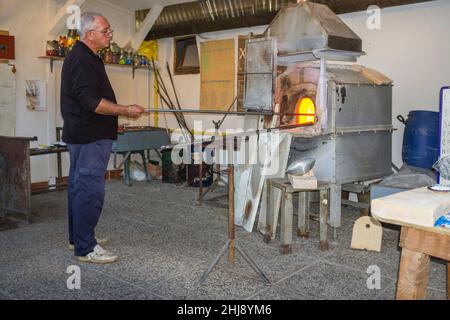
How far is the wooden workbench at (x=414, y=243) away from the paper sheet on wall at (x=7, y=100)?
5.06m

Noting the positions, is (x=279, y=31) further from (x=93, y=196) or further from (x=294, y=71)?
(x=93, y=196)

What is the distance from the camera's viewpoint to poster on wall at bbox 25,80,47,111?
5785 millimetres

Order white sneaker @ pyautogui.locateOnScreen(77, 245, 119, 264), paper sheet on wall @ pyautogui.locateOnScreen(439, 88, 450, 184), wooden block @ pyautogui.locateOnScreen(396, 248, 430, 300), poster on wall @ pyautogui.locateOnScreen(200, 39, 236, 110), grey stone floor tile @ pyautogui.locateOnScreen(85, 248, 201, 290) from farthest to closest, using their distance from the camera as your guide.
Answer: poster on wall @ pyautogui.locateOnScreen(200, 39, 236, 110) < paper sheet on wall @ pyautogui.locateOnScreen(439, 88, 450, 184) < white sneaker @ pyautogui.locateOnScreen(77, 245, 119, 264) < grey stone floor tile @ pyautogui.locateOnScreen(85, 248, 201, 290) < wooden block @ pyautogui.locateOnScreen(396, 248, 430, 300)

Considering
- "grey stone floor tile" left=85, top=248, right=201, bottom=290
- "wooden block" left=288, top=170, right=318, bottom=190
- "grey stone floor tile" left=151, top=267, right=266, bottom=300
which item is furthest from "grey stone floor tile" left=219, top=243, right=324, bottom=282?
"wooden block" left=288, top=170, right=318, bottom=190

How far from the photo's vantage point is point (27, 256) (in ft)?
10.9

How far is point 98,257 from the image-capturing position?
3.15 m

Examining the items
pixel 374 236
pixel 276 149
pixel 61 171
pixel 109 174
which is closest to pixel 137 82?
pixel 109 174

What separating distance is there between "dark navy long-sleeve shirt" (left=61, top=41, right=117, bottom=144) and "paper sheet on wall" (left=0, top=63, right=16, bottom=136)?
2921 millimetres

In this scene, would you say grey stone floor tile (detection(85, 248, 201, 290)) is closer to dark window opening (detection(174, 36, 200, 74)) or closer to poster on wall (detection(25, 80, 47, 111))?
poster on wall (detection(25, 80, 47, 111))

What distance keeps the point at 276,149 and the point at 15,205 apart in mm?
2525

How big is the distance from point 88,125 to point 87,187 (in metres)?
0.41

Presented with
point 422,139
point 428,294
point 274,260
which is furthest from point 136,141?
point 428,294
